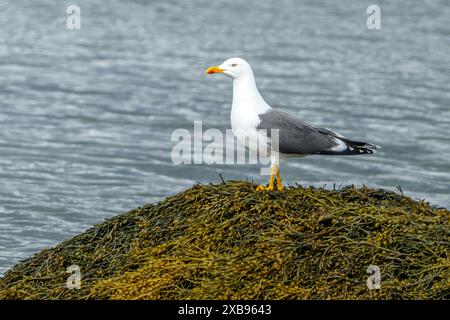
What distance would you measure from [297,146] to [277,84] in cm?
1180

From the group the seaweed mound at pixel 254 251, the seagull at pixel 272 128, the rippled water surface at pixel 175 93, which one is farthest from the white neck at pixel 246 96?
the rippled water surface at pixel 175 93

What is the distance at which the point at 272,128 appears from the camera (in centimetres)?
821

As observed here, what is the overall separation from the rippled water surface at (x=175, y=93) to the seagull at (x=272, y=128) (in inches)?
151

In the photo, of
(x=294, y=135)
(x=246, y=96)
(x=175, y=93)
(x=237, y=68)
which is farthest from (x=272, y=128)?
(x=175, y=93)

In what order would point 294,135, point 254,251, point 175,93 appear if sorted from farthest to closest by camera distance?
point 175,93 < point 294,135 < point 254,251

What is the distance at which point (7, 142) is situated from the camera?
1636 cm

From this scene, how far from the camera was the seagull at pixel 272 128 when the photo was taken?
820 cm

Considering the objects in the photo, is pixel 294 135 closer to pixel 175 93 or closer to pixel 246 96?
pixel 246 96

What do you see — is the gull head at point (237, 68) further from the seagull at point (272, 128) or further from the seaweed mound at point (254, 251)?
the seaweed mound at point (254, 251)

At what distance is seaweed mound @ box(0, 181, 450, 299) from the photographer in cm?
666

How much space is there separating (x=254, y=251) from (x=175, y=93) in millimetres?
13083

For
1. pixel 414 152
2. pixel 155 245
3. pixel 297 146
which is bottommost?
pixel 414 152
